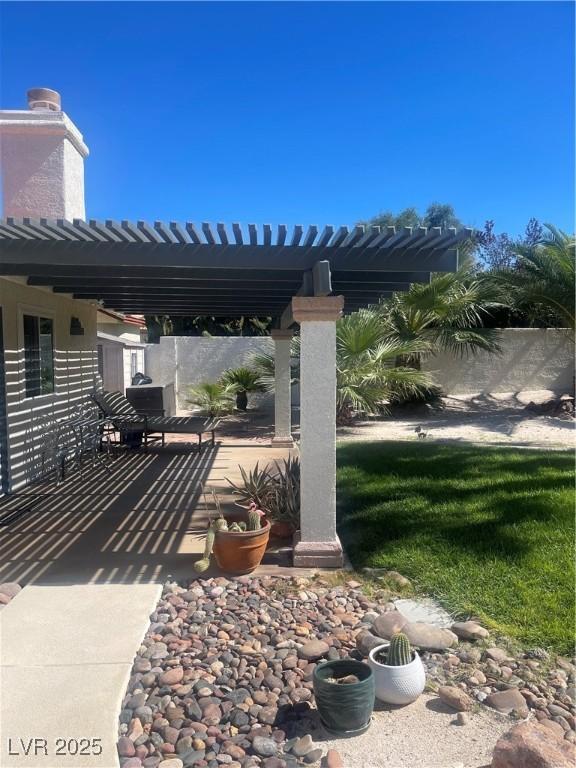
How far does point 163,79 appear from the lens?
8.31m

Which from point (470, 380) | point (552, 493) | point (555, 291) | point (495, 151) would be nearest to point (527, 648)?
point (552, 493)

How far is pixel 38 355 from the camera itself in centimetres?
816

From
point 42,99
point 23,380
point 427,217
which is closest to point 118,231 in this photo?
point 23,380

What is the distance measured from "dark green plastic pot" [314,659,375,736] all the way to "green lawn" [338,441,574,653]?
4.50 ft

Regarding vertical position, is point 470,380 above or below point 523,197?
below

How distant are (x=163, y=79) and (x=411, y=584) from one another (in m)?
7.41

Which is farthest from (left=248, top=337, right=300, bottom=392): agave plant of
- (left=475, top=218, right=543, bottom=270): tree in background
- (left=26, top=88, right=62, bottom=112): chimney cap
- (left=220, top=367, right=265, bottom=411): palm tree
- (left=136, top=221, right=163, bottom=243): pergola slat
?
(left=475, top=218, right=543, bottom=270): tree in background

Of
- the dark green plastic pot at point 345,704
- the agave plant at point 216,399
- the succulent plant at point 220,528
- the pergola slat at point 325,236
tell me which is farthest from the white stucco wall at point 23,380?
the dark green plastic pot at point 345,704

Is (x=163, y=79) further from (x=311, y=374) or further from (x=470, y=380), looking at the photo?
(x=470, y=380)

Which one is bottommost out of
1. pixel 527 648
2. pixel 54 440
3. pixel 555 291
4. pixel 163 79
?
pixel 527 648

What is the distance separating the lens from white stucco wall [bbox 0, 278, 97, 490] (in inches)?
280

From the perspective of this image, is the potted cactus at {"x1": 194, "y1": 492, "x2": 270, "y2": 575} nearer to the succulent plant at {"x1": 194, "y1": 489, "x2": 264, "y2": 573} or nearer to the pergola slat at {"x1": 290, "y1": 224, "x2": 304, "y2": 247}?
the succulent plant at {"x1": 194, "y1": 489, "x2": 264, "y2": 573}

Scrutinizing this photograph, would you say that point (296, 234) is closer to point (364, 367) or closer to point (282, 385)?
point (282, 385)

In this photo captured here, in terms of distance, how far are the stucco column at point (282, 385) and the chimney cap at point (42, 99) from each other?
5.35 m
